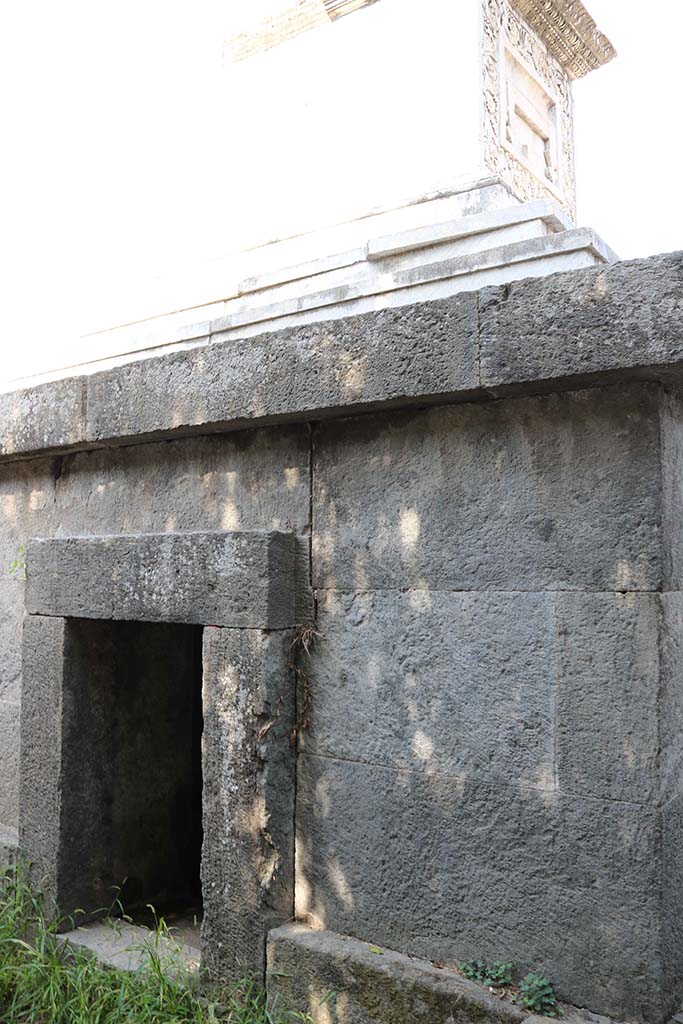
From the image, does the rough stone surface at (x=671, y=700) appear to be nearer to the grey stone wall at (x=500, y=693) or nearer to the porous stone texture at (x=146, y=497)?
the grey stone wall at (x=500, y=693)

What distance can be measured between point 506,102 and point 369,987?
855cm

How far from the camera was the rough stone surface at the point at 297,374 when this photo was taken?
2381 millimetres

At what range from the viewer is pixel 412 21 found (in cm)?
754

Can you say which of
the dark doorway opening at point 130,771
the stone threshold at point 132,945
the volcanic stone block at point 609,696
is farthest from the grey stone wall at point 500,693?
the dark doorway opening at point 130,771

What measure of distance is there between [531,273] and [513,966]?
8.39ft

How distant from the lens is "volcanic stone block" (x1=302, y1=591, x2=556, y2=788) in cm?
229

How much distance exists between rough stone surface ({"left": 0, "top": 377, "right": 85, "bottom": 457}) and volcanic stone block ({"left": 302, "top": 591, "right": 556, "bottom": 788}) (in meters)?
1.40


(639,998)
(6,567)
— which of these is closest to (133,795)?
(6,567)

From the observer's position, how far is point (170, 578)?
2.92m

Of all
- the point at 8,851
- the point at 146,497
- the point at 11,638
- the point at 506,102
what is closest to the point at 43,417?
the point at 146,497

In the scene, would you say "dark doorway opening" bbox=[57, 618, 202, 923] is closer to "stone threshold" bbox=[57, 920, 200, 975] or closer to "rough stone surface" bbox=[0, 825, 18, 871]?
"stone threshold" bbox=[57, 920, 200, 975]

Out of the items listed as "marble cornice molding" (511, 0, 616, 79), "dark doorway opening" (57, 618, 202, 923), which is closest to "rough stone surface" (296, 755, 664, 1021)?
"dark doorway opening" (57, 618, 202, 923)

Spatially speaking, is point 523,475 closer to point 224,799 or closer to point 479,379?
point 479,379

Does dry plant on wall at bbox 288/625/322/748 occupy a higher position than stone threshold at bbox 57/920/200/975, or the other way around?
dry plant on wall at bbox 288/625/322/748
